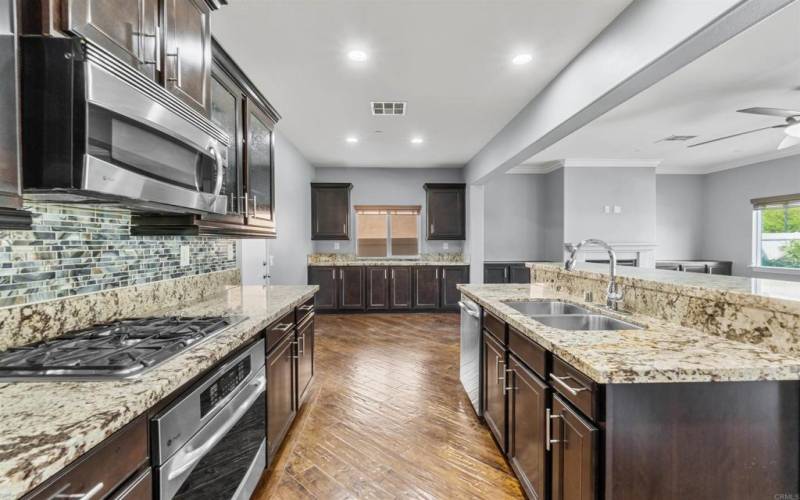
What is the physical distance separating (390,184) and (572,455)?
596 centimetres

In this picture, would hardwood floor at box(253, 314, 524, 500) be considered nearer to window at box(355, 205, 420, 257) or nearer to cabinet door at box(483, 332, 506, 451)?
cabinet door at box(483, 332, 506, 451)

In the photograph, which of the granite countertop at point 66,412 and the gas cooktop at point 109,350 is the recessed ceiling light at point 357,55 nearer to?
the gas cooktop at point 109,350

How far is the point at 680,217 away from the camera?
7441 mm

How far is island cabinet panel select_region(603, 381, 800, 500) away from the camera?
1.10 metres

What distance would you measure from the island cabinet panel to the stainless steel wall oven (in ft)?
4.27

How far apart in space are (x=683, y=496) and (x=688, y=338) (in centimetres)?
57

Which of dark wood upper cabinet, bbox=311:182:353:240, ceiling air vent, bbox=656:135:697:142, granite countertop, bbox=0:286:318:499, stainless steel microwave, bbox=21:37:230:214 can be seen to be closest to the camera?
granite countertop, bbox=0:286:318:499

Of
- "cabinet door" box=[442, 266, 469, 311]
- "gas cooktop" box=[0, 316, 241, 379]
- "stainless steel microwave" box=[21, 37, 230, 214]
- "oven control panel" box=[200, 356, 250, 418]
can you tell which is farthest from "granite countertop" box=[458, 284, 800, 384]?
"cabinet door" box=[442, 266, 469, 311]

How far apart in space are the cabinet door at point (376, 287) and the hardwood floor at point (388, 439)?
2242 millimetres

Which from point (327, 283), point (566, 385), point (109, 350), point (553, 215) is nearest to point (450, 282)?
point (327, 283)

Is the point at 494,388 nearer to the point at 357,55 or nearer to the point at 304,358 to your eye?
the point at 304,358

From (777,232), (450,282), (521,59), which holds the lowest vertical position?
(450,282)

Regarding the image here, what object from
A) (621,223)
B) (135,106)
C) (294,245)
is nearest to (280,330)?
(135,106)

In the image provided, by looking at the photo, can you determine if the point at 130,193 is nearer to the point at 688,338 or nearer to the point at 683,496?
the point at 683,496
